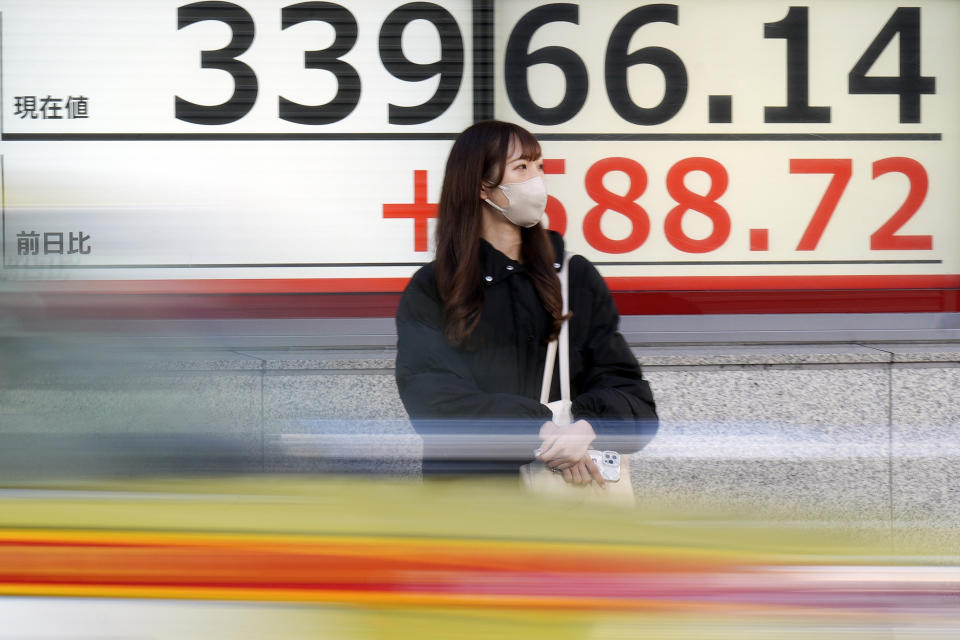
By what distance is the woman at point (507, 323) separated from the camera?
252 cm

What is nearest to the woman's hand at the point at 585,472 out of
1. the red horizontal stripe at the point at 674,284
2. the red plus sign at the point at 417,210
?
the red horizontal stripe at the point at 674,284

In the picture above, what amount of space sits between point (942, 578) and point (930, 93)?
5.23 m

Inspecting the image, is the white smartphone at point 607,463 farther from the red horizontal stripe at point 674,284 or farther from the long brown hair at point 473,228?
the red horizontal stripe at point 674,284

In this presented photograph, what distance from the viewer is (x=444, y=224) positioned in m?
2.86

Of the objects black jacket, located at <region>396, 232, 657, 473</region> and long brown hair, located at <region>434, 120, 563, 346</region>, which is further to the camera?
long brown hair, located at <region>434, 120, 563, 346</region>

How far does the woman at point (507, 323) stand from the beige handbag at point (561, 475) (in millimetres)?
18

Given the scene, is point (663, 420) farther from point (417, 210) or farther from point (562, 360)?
point (562, 360)

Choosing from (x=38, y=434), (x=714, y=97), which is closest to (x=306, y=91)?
(x=714, y=97)

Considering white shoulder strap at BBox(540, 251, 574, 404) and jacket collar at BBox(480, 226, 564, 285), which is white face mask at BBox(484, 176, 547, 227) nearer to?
jacket collar at BBox(480, 226, 564, 285)

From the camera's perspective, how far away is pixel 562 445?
7.75 ft

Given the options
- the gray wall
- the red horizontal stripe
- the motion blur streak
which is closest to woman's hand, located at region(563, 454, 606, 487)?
the gray wall

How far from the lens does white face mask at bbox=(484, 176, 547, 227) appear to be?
9.14ft

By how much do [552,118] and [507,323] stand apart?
3549 millimetres

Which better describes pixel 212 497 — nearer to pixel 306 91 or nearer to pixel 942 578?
pixel 942 578
